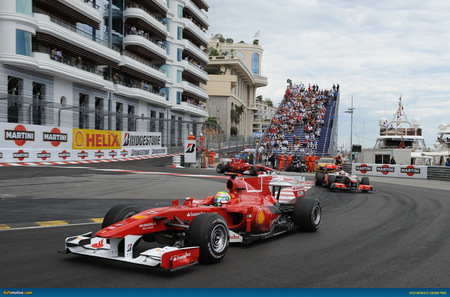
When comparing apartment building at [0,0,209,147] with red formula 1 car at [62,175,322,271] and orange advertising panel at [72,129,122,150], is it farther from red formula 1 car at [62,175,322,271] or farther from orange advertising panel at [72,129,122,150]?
red formula 1 car at [62,175,322,271]

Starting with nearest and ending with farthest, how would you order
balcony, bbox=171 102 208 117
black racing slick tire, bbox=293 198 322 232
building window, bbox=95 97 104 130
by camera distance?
black racing slick tire, bbox=293 198 322 232 < building window, bbox=95 97 104 130 < balcony, bbox=171 102 208 117

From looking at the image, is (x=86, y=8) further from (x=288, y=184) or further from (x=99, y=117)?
(x=288, y=184)

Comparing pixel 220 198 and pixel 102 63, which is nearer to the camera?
pixel 220 198

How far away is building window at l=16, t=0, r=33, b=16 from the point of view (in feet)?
91.0

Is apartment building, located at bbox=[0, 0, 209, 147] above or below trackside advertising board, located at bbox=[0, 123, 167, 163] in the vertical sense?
above

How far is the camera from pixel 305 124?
4866cm

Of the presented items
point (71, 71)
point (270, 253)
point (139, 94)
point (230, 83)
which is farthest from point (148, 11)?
point (270, 253)

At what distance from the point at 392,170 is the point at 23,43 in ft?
87.8

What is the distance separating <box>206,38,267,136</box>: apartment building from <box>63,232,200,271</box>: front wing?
237 feet

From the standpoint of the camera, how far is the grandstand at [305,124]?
42.7 meters

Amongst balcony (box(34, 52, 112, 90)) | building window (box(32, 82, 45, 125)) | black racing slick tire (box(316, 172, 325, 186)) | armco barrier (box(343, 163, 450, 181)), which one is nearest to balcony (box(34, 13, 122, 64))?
balcony (box(34, 52, 112, 90))

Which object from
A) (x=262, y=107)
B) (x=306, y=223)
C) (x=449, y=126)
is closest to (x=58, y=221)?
(x=306, y=223)

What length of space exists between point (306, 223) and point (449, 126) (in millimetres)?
36575

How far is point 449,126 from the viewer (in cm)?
3925
